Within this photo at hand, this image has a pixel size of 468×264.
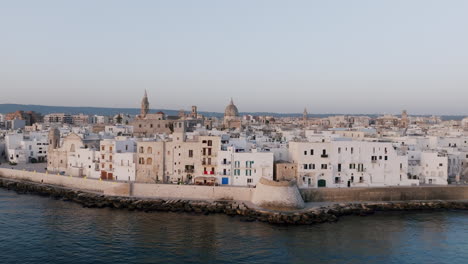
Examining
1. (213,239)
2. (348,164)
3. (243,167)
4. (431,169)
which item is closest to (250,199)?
(243,167)

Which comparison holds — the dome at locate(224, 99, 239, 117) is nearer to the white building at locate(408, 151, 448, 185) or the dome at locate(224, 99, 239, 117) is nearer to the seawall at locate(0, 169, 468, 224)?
the seawall at locate(0, 169, 468, 224)

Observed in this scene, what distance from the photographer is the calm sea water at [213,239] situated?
26.3 meters

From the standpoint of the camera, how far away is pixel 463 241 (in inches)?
1192

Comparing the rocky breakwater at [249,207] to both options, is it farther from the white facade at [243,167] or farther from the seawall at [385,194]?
the white facade at [243,167]

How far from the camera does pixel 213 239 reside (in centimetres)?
2923

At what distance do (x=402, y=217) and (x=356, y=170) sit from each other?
656 cm

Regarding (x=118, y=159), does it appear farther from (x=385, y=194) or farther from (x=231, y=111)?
(x=231, y=111)

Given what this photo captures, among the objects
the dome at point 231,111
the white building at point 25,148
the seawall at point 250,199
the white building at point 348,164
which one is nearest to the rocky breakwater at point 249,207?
the seawall at point 250,199

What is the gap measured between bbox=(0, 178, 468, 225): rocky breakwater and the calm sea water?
107cm

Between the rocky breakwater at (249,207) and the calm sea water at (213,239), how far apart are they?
1067 millimetres

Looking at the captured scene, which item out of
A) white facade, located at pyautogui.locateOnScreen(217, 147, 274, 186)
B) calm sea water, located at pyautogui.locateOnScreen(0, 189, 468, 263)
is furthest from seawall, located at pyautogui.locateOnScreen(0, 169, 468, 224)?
white facade, located at pyautogui.locateOnScreen(217, 147, 274, 186)

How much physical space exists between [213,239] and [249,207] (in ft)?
22.7

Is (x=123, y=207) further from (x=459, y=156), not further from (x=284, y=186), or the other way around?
(x=459, y=156)

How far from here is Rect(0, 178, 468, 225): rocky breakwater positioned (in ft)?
111
